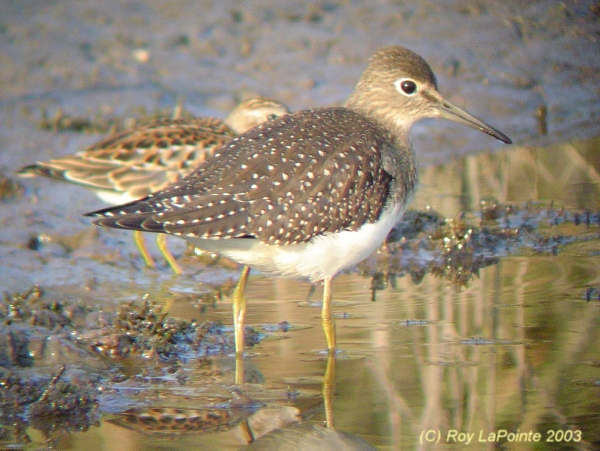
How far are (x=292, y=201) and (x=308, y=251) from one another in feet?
1.14

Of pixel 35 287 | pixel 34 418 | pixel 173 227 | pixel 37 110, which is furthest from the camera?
pixel 37 110

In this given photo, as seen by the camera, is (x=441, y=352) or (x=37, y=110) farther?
(x=37, y=110)

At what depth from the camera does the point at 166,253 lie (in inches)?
Result: 334

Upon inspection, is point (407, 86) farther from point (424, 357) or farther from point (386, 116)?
point (424, 357)

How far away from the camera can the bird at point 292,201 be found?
19.3 ft

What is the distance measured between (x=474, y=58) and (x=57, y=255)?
23.0ft

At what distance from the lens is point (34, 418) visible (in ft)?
17.7

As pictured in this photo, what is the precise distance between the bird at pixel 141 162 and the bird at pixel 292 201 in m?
1.90

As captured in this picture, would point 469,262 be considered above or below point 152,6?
below

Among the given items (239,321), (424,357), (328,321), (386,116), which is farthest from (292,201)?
(386,116)

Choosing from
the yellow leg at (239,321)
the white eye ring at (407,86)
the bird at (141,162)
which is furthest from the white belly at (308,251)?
the bird at (141,162)

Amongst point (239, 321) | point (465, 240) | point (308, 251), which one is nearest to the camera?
point (308, 251)

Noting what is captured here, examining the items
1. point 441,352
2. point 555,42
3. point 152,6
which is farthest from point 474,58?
point 441,352

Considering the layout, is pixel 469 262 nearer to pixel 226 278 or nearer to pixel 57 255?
pixel 226 278
